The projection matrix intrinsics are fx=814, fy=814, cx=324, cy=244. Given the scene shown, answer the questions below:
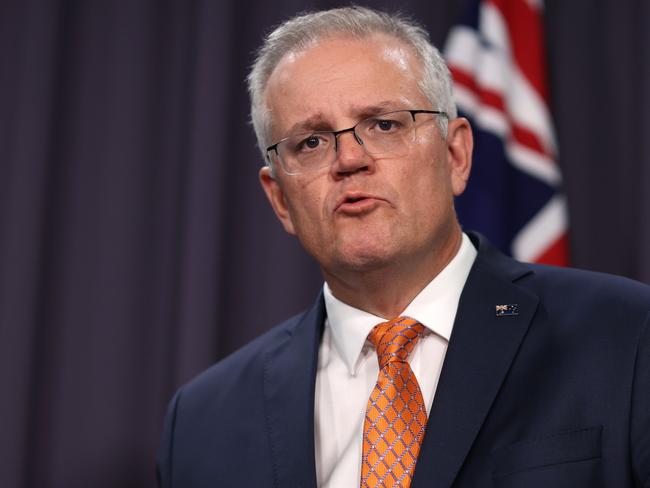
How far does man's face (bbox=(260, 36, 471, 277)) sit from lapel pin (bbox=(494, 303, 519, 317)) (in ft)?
0.58

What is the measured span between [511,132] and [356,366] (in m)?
1.18

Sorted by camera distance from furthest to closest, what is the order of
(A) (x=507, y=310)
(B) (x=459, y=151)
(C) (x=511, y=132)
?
1. (C) (x=511, y=132)
2. (B) (x=459, y=151)
3. (A) (x=507, y=310)

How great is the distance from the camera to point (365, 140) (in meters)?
1.59

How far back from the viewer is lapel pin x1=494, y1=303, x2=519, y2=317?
151cm

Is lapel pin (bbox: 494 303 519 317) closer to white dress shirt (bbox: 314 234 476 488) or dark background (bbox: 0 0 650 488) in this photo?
white dress shirt (bbox: 314 234 476 488)

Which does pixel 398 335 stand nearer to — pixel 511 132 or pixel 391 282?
pixel 391 282

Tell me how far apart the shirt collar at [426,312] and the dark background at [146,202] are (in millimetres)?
894

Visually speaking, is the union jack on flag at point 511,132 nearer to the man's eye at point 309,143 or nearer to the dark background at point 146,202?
the dark background at point 146,202

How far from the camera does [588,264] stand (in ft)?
8.39

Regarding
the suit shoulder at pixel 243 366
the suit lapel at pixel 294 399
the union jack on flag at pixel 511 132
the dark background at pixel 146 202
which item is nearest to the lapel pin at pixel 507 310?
the suit lapel at pixel 294 399

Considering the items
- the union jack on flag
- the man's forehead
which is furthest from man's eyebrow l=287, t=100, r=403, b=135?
the union jack on flag

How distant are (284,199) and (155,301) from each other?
35.5 inches

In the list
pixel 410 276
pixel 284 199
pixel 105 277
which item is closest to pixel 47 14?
pixel 105 277

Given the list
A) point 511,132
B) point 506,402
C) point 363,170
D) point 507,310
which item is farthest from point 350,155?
point 511,132
